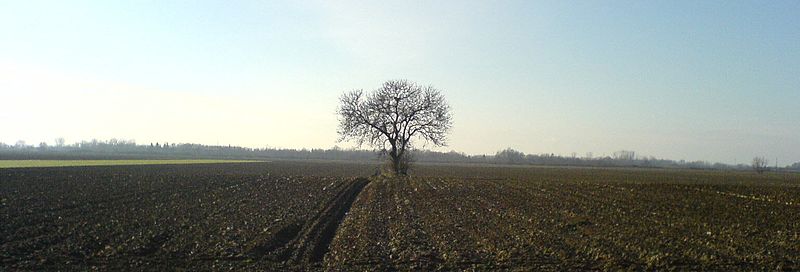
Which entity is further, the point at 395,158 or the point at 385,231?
the point at 395,158

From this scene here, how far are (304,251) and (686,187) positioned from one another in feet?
111

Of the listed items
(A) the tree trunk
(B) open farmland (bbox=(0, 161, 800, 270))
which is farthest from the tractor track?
(A) the tree trunk

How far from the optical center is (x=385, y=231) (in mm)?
18906

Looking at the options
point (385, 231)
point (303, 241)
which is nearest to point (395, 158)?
point (385, 231)

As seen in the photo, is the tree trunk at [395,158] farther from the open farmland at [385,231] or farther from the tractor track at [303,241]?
the tractor track at [303,241]

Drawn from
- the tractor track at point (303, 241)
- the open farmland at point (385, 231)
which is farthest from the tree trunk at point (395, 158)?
the tractor track at point (303, 241)

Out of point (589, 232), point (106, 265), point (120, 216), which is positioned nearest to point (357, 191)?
point (120, 216)

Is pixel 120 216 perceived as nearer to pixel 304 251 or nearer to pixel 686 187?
pixel 304 251

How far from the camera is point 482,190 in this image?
3741 cm

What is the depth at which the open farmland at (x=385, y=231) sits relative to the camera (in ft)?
46.0

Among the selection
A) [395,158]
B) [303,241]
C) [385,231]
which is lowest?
[303,241]

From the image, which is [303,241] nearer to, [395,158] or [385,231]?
[385,231]

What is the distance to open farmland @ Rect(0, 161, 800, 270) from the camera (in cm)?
1403

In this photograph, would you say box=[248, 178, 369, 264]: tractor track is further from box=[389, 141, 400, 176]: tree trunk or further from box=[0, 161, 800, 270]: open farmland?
box=[389, 141, 400, 176]: tree trunk
